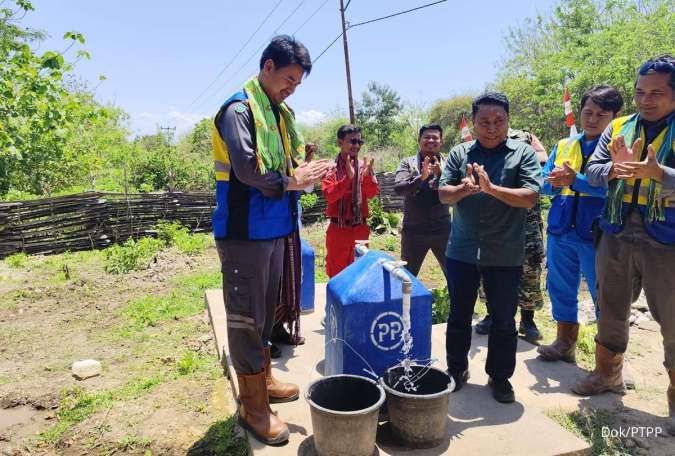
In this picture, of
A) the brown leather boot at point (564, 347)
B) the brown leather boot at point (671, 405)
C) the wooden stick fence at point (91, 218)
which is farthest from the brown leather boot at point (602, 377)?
the wooden stick fence at point (91, 218)

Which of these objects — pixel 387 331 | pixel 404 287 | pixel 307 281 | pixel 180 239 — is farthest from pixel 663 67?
pixel 180 239

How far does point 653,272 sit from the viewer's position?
2541 mm

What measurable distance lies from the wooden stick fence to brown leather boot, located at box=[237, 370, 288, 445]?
336 inches

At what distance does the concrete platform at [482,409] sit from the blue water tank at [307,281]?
49cm

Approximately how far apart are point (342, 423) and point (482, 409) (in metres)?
1.09

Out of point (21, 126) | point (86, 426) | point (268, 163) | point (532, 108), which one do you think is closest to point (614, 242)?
point (268, 163)

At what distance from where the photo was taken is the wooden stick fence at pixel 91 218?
8.81 m

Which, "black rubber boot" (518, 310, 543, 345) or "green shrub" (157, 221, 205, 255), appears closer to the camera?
"black rubber boot" (518, 310, 543, 345)

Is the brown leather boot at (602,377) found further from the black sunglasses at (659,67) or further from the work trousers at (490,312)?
the black sunglasses at (659,67)

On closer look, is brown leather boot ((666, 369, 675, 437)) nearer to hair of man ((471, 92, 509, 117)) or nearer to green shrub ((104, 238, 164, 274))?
hair of man ((471, 92, 509, 117))

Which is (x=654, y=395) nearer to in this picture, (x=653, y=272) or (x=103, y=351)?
(x=653, y=272)

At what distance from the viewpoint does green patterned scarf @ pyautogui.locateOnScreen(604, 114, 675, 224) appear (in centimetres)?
245

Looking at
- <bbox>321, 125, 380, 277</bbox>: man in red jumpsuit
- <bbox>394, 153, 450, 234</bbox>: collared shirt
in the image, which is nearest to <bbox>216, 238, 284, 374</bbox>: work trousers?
<bbox>321, 125, 380, 277</bbox>: man in red jumpsuit

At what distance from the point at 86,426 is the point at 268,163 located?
216 centimetres
